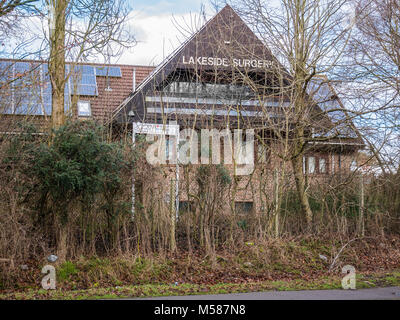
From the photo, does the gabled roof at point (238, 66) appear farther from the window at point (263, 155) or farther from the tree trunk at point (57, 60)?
the tree trunk at point (57, 60)

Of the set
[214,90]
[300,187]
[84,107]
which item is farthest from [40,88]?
[300,187]

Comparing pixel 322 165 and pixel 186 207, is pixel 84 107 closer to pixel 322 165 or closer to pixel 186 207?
pixel 186 207

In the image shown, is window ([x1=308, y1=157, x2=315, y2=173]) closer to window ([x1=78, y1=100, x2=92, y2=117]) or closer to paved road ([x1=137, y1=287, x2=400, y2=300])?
paved road ([x1=137, y1=287, x2=400, y2=300])

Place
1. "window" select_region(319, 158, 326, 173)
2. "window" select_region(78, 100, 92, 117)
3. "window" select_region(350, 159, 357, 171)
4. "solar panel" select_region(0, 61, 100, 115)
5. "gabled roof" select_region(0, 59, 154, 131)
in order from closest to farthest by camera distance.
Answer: "solar panel" select_region(0, 61, 100, 115), "gabled roof" select_region(0, 59, 154, 131), "window" select_region(350, 159, 357, 171), "window" select_region(319, 158, 326, 173), "window" select_region(78, 100, 92, 117)

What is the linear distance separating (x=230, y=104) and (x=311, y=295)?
684 cm

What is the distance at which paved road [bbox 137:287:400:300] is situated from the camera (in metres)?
8.38

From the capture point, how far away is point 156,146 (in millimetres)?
12367

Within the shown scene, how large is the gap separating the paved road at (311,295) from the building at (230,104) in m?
4.12

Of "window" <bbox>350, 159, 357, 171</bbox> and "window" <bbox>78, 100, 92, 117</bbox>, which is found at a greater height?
"window" <bbox>78, 100, 92, 117</bbox>

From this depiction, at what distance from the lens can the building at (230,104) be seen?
13.4m

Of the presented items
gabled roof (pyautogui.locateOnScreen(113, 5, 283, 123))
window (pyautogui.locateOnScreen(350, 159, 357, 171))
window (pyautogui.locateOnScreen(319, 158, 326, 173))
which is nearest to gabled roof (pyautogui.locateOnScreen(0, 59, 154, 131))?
gabled roof (pyautogui.locateOnScreen(113, 5, 283, 123))

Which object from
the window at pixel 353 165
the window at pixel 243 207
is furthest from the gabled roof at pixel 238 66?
the window at pixel 243 207

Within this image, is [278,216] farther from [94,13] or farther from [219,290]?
[94,13]

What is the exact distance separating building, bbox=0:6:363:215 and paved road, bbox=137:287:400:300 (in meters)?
4.12
